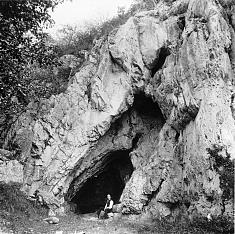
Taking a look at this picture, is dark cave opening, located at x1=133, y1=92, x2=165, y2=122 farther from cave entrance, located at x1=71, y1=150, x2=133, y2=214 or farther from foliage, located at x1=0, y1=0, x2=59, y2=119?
foliage, located at x1=0, y1=0, x2=59, y2=119

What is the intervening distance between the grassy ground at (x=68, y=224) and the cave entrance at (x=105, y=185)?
5.16 m

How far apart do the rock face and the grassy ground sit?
0.58 meters

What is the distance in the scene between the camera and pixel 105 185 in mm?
20234

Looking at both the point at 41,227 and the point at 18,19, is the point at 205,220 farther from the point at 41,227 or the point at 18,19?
the point at 18,19

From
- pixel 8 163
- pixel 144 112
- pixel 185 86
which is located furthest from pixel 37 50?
pixel 144 112

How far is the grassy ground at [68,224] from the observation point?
10523 millimetres

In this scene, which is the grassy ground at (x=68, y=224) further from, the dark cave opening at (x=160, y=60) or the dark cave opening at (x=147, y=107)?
the dark cave opening at (x=160, y=60)

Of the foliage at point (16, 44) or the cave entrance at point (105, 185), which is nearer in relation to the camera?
the foliage at point (16, 44)

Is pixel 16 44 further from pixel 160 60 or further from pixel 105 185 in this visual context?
pixel 105 185

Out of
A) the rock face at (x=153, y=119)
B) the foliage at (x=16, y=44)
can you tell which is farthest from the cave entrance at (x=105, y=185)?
the foliage at (x=16, y=44)

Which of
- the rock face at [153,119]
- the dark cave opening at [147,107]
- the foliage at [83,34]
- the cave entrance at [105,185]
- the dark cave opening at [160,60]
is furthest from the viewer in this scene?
the foliage at [83,34]

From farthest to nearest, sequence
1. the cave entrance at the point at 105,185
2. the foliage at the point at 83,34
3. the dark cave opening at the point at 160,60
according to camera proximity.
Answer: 1. the foliage at the point at 83,34
2. the cave entrance at the point at 105,185
3. the dark cave opening at the point at 160,60

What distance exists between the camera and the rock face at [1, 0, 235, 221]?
1148cm

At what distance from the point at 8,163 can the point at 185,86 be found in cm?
964
